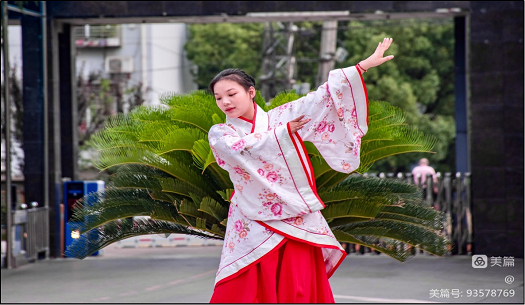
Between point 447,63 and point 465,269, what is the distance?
2171 centimetres

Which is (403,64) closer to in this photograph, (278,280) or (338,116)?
(338,116)

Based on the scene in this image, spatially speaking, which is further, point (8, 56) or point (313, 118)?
point (8, 56)

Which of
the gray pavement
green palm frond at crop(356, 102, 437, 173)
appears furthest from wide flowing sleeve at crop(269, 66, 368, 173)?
the gray pavement

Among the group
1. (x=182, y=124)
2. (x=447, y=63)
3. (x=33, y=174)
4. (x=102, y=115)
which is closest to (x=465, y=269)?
(x=182, y=124)

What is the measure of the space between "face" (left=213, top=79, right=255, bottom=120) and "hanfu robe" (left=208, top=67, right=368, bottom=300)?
46mm

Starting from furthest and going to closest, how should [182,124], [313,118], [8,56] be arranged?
[8,56] → [182,124] → [313,118]

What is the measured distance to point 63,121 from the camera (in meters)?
12.0

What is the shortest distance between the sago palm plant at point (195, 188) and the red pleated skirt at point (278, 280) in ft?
3.85

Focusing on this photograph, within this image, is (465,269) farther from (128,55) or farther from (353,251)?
(128,55)

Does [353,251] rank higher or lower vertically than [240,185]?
lower

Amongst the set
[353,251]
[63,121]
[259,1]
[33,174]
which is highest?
[259,1]

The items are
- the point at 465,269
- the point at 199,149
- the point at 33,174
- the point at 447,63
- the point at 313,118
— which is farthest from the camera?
the point at 447,63

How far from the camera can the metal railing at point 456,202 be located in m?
11.0

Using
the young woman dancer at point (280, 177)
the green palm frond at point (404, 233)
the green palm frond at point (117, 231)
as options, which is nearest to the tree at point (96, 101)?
the green palm frond at point (117, 231)
